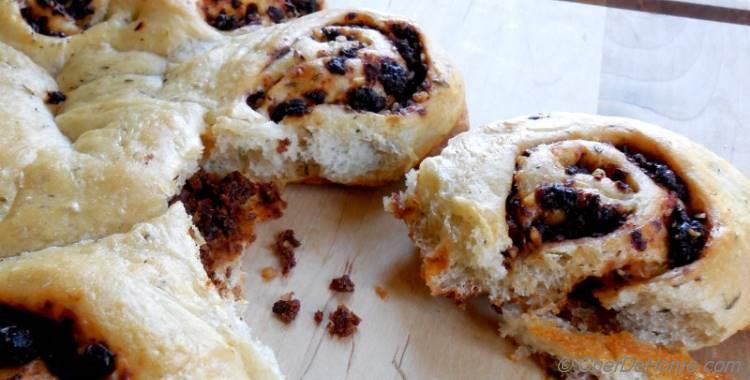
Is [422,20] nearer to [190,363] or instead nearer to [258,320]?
[258,320]

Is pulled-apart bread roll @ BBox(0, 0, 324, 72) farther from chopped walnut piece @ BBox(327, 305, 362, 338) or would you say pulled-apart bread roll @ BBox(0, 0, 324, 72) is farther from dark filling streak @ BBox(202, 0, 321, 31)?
chopped walnut piece @ BBox(327, 305, 362, 338)

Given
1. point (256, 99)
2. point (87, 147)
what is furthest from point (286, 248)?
point (87, 147)

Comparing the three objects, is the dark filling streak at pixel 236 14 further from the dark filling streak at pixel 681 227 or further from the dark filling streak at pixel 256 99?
the dark filling streak at pixel 681 227

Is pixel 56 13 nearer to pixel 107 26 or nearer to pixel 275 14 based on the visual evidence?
pixel 107 26

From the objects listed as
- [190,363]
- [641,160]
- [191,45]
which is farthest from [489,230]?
[191,45]

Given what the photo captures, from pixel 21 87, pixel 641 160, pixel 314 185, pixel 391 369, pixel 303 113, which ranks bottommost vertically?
pixel 391 369

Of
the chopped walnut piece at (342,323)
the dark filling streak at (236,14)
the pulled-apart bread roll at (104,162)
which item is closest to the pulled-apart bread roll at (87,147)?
the pulled-apart bread roll at (104,162)
